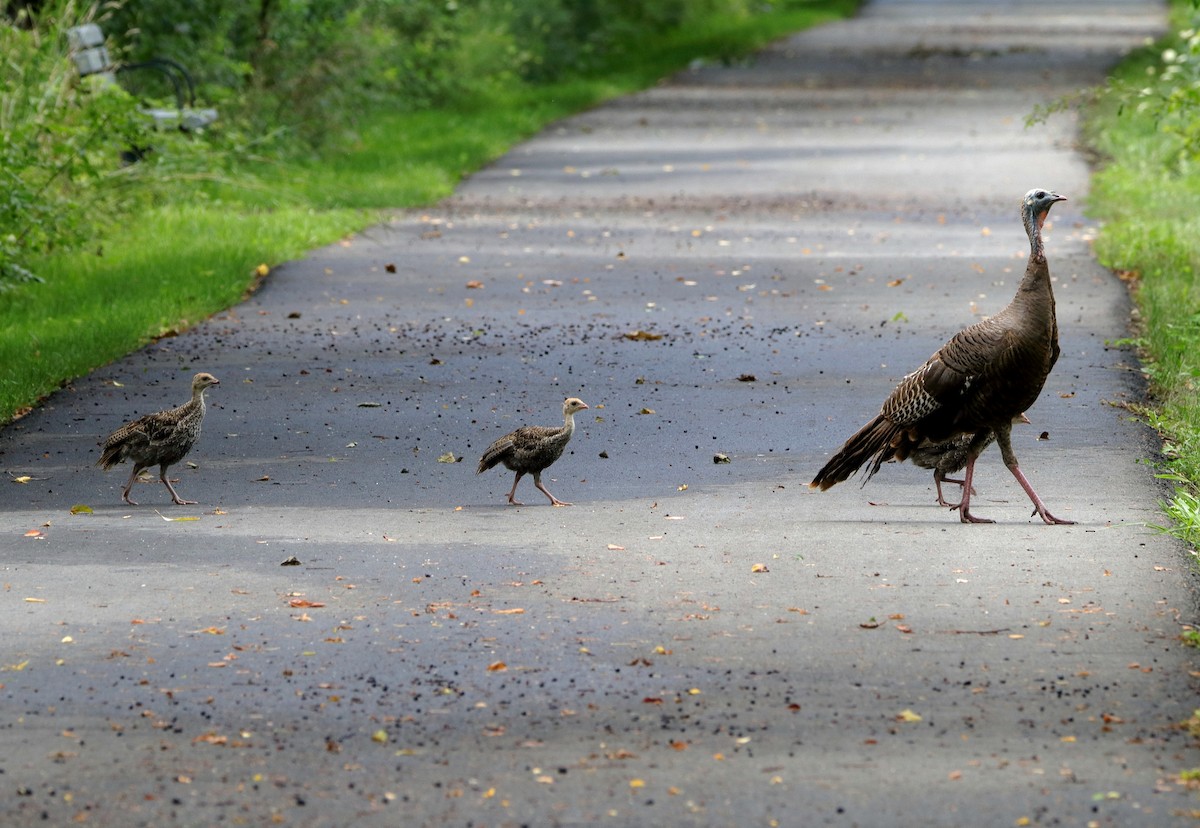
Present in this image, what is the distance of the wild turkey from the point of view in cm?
994

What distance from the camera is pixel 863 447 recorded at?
9.62m

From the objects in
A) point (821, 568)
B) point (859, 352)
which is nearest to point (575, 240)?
point (859, 352)

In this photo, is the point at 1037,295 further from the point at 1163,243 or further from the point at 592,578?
the point at 1163,243

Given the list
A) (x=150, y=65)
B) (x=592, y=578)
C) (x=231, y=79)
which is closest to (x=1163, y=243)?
(x=592, y=578)

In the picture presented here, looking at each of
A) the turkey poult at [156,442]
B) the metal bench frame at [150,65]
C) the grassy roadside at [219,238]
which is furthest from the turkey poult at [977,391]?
the metal bench frame at [150,65]

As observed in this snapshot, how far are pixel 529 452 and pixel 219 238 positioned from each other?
904 centimetres

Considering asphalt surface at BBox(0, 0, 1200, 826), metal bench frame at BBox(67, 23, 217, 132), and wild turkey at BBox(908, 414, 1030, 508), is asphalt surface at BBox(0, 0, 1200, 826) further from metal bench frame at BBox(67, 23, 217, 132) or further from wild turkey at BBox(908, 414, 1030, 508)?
metal bench frame at BBox(67, 23, 217, 132)

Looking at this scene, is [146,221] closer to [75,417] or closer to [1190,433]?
[75,417]

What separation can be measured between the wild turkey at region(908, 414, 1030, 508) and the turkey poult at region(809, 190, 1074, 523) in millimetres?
230

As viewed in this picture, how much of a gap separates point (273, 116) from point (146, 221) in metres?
6.10

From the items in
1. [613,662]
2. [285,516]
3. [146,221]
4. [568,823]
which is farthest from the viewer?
[146,221]

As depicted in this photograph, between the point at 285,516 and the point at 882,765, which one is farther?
the point at 285,516

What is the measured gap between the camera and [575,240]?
774 inches

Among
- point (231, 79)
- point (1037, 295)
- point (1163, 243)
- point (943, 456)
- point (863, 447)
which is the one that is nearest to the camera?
point (1037, 295)
